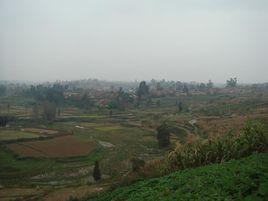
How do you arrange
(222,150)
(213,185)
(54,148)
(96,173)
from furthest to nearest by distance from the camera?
(54,148) → (96,173) → (222,150) → (213,185)

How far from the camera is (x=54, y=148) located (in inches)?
1847

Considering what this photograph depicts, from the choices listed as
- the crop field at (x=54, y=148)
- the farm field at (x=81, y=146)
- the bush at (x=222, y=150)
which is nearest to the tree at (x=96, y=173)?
the farm field at (x=81, y=146)

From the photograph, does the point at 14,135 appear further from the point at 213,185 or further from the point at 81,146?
the point at 213,185

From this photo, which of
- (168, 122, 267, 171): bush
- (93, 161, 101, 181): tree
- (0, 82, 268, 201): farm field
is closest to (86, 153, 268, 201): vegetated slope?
(168, 122, 267, 171): bush

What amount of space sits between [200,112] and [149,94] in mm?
38695

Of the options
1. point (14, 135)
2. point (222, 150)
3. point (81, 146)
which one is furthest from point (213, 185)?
point (14, 135)

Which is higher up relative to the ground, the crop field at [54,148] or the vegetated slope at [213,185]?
the vegetated slope at [213,185]

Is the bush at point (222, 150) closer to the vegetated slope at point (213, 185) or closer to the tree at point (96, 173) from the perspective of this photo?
the vegetated slope at point (213, 185)

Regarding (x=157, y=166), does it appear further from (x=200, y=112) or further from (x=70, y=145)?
(x=200, y=112)

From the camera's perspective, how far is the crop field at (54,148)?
43.8 metres

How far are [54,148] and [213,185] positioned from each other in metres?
36.4

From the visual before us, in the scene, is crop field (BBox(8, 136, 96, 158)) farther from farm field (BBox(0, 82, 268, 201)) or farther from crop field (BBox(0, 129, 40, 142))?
crop field (BBox(0, 129, 40, 142))

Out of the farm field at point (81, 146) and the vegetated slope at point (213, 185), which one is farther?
the farm field at point (81, 146)

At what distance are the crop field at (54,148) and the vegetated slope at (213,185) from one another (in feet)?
93.8
